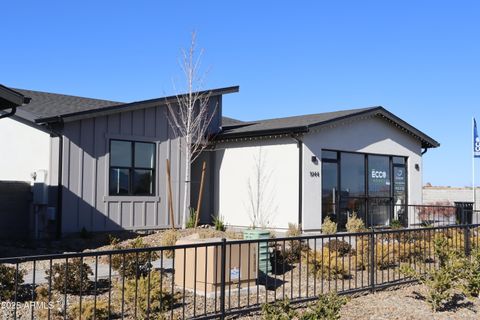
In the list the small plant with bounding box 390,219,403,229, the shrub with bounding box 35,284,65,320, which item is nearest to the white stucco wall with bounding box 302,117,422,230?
the small plant with bounding box 390,219,403,229

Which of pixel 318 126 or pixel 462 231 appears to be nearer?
pixel 462 231

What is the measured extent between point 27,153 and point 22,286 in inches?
330

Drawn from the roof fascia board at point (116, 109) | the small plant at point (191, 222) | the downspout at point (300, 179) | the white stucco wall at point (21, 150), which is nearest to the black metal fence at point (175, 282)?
the roof fascia board at point (116, 109)

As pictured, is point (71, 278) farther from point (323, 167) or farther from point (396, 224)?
point (396, 224)

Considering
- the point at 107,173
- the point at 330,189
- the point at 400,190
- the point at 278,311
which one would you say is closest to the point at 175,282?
the point at 278,311

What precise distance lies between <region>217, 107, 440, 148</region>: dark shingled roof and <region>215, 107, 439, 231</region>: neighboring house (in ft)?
0.10

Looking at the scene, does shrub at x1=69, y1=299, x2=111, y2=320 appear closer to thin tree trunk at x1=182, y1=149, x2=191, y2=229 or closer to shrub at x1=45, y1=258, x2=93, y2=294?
shrub at x1=45, y1=258, x2=93, y2=294

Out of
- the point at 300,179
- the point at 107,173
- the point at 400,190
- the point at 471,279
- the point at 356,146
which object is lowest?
the point at 471,279

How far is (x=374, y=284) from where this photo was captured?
8.30 meters

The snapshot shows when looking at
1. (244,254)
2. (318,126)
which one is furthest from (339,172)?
(244,254)

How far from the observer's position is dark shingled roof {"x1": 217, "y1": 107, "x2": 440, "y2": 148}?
15875 millimetres

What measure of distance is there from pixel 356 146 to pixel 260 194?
366 cm

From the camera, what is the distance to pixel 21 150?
15.2 m

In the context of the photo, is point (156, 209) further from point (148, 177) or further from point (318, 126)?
point (318, 126)
